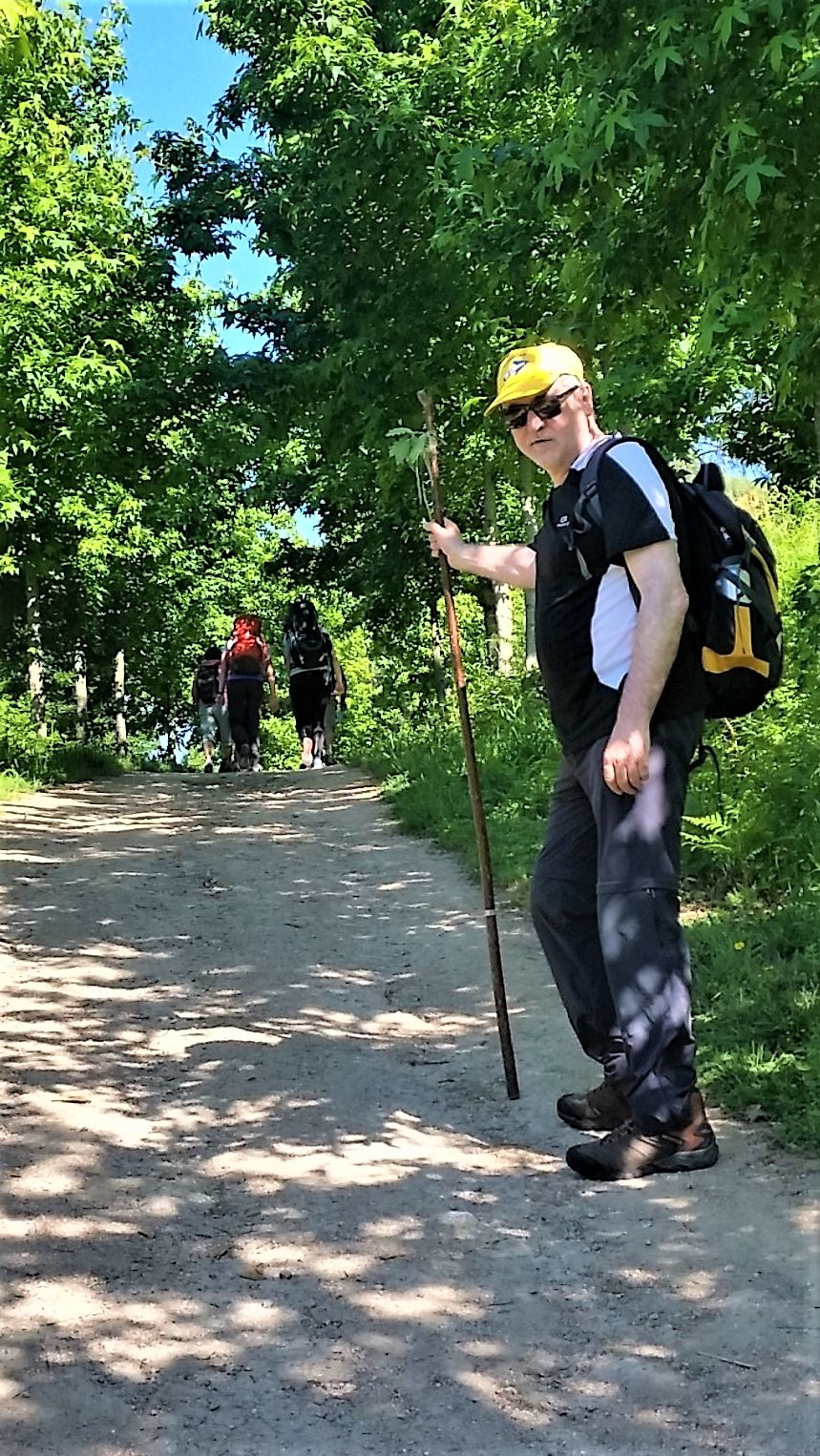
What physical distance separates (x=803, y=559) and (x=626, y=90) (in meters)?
6.69

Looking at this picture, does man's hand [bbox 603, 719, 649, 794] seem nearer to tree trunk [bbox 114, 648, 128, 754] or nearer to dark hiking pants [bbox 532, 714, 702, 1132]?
dark hiking pants [bbox 532, 714, 702, 1132]

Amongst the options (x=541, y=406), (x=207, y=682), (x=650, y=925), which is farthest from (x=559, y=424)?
(x=207, y=682)

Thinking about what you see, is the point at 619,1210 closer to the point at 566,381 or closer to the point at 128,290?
the point at 566,381

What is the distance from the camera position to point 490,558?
4.11 m

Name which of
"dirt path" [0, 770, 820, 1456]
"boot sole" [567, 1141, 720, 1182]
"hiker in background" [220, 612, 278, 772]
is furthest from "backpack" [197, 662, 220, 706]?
"boot sole" [567, 1141, 720, 1182]

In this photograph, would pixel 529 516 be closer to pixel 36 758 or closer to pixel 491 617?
pixel 491 617

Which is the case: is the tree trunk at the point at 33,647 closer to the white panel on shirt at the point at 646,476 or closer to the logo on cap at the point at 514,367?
the logo on cap at the point at 514,367

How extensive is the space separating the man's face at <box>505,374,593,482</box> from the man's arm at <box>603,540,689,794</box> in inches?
17.9

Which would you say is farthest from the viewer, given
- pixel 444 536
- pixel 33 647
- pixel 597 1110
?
pixel 33 647

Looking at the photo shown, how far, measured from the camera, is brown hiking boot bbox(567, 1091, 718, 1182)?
11.9 feet

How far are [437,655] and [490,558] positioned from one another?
A: 1840cm

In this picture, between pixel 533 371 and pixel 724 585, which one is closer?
pixel 724 585

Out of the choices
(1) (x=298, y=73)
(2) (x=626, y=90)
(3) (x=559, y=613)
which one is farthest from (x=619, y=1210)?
(1) (x=298, y=73)

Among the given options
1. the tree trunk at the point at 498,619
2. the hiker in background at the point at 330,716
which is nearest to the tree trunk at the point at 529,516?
the tree trunk at the point at 498,619
